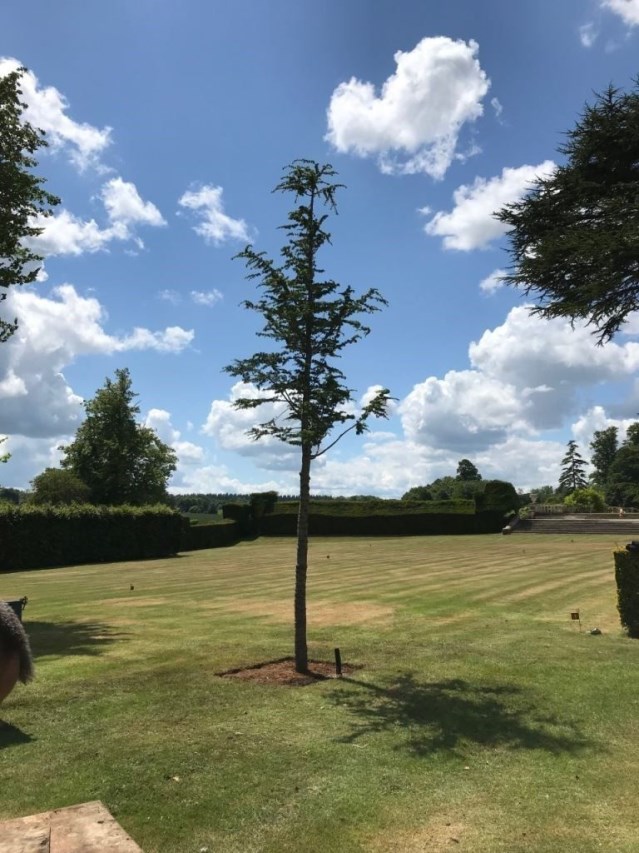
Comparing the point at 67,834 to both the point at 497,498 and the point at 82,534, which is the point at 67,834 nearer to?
the point at 82,534

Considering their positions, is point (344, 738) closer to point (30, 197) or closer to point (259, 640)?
point (259, 640)

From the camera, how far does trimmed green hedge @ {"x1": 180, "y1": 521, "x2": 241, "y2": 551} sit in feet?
180

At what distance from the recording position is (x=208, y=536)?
57.5 meters

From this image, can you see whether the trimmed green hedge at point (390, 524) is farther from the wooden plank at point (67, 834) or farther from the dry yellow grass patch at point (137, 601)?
the wooden plank at point (67, 834)

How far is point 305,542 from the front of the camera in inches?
422

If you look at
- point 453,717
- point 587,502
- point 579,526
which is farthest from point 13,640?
point 587,502

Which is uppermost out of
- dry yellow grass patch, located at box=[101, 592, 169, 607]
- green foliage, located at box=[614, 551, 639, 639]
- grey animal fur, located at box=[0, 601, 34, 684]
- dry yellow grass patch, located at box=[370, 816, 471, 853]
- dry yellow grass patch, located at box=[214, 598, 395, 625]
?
grey animal fur, located at box=[0, 601, 34, 684]

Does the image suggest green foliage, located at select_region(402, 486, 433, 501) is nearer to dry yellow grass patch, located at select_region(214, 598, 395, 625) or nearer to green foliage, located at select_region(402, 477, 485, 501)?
green foliage, located at select_region(402, 477, 485, 501)

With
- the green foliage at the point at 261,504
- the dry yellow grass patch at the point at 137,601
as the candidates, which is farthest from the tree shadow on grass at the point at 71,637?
the green foliage at the point at 261,504

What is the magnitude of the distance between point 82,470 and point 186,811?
63906 millimetres

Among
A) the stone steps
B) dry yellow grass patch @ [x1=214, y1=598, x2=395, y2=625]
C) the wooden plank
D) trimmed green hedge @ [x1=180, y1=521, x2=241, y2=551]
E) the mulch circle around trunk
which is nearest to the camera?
the wooden plank

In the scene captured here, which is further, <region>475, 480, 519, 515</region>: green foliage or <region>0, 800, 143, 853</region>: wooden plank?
<region>475, 480, 519, 515</region>: green foliage

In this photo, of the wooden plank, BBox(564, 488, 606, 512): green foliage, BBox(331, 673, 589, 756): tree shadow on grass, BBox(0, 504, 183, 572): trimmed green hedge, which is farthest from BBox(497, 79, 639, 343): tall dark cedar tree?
BBox(564, 488, 606, 512): green foliage

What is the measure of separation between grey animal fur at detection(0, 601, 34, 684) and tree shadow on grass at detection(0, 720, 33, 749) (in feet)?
17.2
